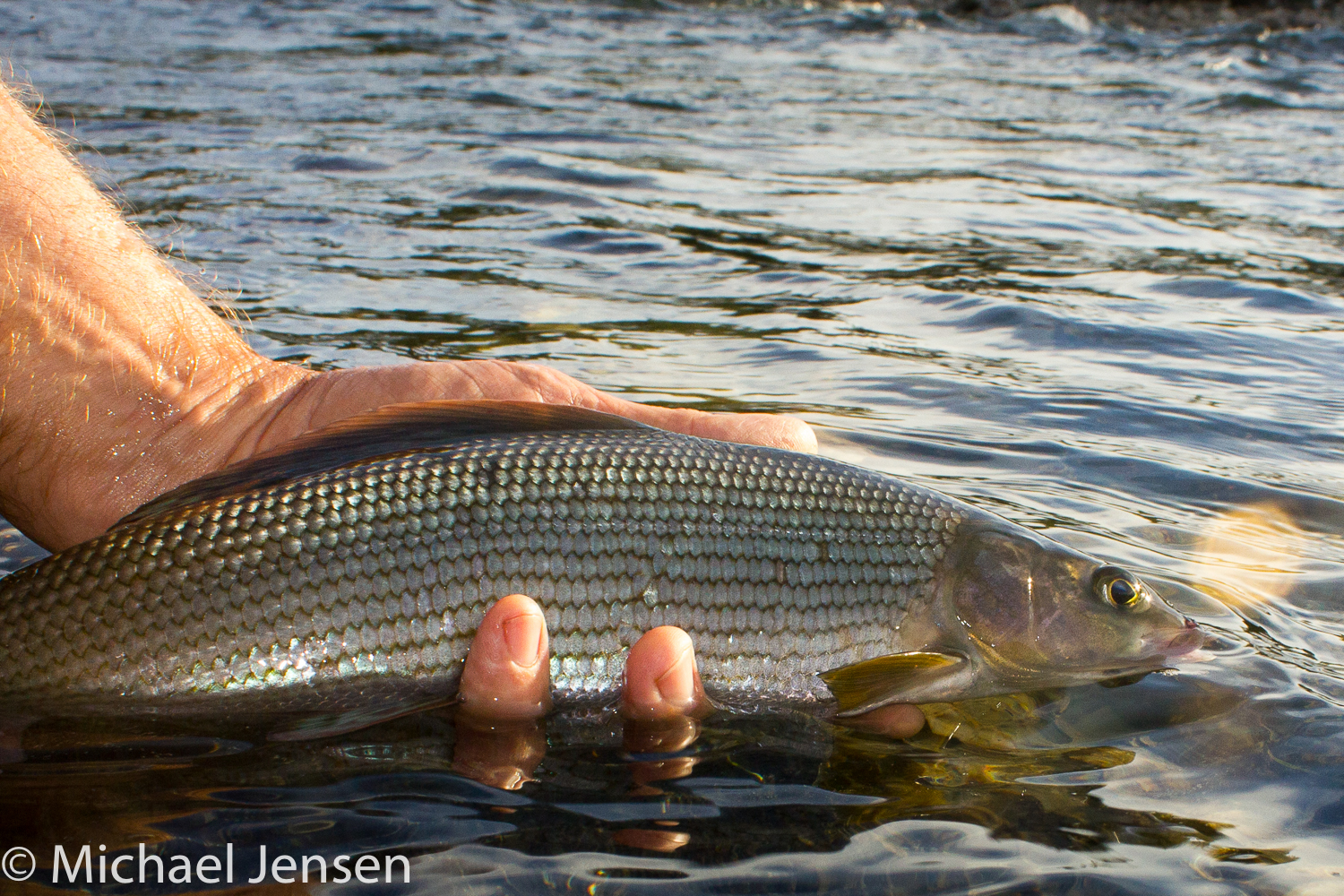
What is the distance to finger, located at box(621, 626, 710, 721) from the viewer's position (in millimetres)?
3320

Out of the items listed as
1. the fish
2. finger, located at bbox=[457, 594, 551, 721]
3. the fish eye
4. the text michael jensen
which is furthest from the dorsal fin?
the fish eye

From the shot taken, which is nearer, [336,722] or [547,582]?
[336,722]

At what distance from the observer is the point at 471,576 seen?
3354 millimetres

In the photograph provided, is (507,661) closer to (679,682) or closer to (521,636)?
(521,636)

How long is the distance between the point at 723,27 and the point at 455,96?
9.65 m

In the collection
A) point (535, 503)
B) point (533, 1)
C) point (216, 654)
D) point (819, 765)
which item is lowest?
point (819, 765)

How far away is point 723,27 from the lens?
23.7 meters

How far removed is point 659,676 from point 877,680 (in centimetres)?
61

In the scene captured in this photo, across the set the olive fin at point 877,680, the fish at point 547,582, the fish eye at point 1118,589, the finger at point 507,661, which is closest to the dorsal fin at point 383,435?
the fish at point 547,582

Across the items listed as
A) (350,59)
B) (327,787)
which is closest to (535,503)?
(327,787)

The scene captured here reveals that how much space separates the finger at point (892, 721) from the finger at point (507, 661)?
2.90 ft

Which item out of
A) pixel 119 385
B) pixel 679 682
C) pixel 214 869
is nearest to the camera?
pixel 214 869

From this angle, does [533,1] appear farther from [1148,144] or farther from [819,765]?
[819,765]

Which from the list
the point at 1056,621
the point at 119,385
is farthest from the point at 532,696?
the point at 119,385
